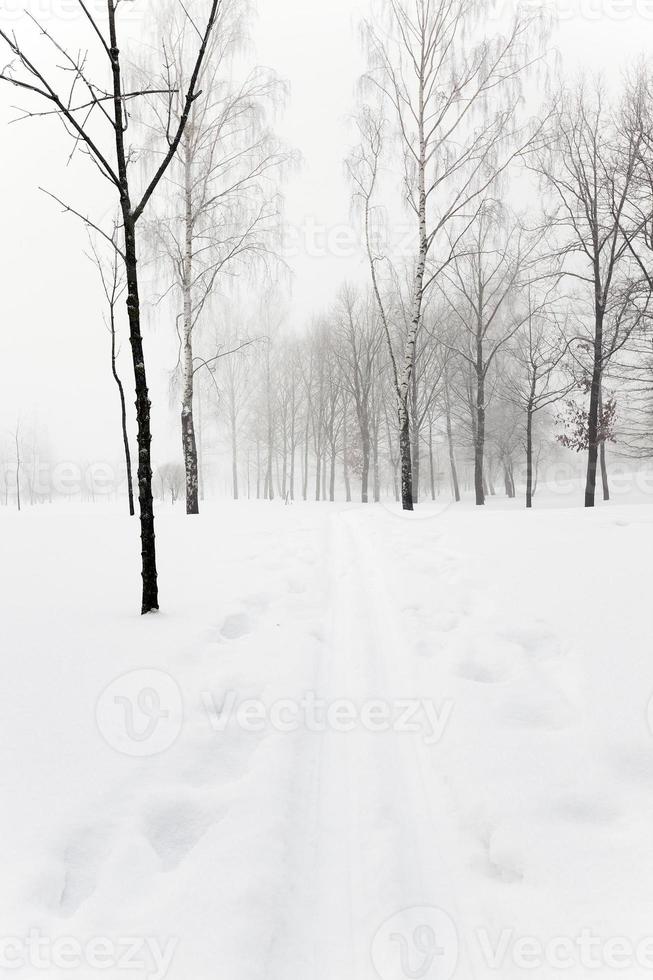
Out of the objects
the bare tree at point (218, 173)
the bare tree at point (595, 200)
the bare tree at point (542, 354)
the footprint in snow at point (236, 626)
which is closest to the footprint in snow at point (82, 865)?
the footprint in snow at point (236, 626)

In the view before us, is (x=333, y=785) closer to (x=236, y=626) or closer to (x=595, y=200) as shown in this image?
(x=236, y=626)

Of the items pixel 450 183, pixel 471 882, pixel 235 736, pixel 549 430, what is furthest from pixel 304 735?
pixel 549 430

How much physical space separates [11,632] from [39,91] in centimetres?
371

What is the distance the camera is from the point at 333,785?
1.83 m

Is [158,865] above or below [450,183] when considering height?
below

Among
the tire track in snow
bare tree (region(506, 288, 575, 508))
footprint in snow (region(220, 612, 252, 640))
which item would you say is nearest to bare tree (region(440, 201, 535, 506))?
bare tree (region(506, 288, 575, 508))

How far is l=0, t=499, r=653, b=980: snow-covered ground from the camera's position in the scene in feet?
3.85

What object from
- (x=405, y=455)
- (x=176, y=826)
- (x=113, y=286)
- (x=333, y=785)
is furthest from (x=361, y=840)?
(x=113, y=286)

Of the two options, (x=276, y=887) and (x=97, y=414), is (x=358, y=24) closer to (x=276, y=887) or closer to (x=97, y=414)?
(x=276, y=887)

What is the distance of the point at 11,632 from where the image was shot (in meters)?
2.99

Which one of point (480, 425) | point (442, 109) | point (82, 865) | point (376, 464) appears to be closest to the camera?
point (82, 865)

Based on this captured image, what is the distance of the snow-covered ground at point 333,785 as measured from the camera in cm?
117

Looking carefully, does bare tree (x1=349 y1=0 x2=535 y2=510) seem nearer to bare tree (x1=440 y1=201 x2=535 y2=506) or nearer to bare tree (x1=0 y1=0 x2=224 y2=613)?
bare tree (x1=440 y1=201 x2=535 y2=506)

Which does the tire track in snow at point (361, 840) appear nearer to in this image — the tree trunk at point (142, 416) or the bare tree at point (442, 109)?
the tree trunk at point (142, 416)
